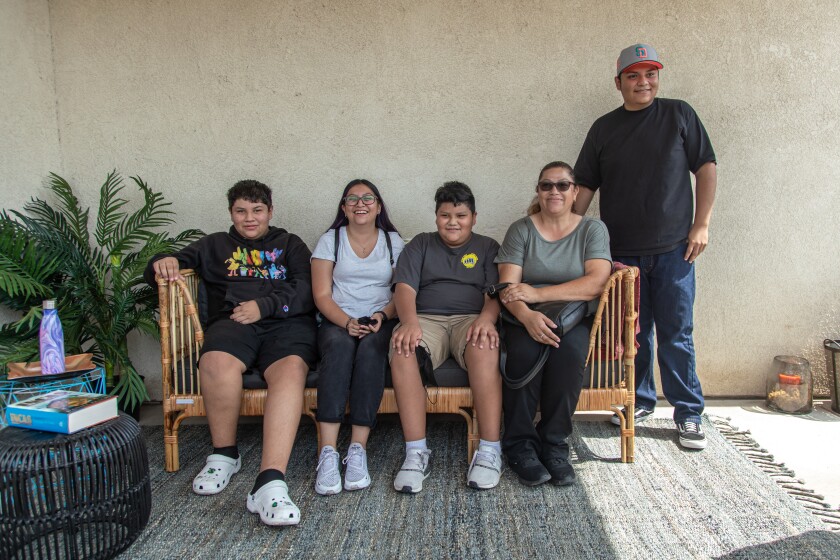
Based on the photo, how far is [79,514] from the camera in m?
1.90

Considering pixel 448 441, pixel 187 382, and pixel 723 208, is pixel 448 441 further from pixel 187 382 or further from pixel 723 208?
pixel 723 208

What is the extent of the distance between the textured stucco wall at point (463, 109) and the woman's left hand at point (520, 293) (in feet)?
2.97

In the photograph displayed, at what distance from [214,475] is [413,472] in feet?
2.64

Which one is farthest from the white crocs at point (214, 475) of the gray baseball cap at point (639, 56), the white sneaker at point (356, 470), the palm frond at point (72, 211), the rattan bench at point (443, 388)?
the gray baseball cap at point (639, 56)

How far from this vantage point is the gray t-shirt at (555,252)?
8.99ft

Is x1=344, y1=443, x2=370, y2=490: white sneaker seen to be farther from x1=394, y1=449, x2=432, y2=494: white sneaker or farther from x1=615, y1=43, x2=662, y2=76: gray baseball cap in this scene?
x1=615, y1=43, x2=662, y2=76: gray baseball cap

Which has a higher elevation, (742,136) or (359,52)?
(359,52)

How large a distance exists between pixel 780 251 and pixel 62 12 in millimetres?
4273

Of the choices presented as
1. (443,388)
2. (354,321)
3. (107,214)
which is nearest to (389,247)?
(354,321)

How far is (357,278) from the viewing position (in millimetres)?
3000

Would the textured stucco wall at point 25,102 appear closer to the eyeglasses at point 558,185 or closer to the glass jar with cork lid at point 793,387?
the eyeglasses at point 558,185

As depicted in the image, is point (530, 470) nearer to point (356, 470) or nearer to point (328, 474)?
point (356, 470)

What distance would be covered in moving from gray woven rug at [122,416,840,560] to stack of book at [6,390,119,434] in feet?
1.52

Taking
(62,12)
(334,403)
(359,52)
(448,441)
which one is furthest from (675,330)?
(62,12)
